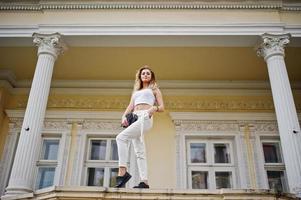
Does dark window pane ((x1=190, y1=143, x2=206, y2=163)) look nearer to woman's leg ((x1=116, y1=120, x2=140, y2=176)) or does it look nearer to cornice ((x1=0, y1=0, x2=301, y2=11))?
cornice ((x1=0, y1=0, x2=301, y2=11))

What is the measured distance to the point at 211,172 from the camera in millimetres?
8750

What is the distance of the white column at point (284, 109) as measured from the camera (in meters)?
5.94

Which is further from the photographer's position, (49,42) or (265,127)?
(265,127)

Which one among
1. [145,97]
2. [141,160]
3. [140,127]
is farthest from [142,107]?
[141,160]

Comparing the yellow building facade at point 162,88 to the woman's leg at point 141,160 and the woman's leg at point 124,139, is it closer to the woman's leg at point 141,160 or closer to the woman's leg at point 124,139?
the woman's leg at point 124,139

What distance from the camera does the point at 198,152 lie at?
9.08 metres

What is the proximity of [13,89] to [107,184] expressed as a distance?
385cm

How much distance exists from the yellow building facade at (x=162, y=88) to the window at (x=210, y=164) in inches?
1.0

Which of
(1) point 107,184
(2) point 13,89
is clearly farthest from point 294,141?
(2) point 13,89

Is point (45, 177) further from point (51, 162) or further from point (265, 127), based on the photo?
point (265, 127)

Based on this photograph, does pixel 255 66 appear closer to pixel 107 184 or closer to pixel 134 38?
pixel 134 38

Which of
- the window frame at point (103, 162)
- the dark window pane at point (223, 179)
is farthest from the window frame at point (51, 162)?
the dark window pane at point (223, 179)

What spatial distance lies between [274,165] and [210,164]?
158cm

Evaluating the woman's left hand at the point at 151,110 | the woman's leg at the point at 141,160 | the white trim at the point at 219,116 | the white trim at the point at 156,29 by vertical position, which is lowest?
the woman's leg at the point at 141,160
